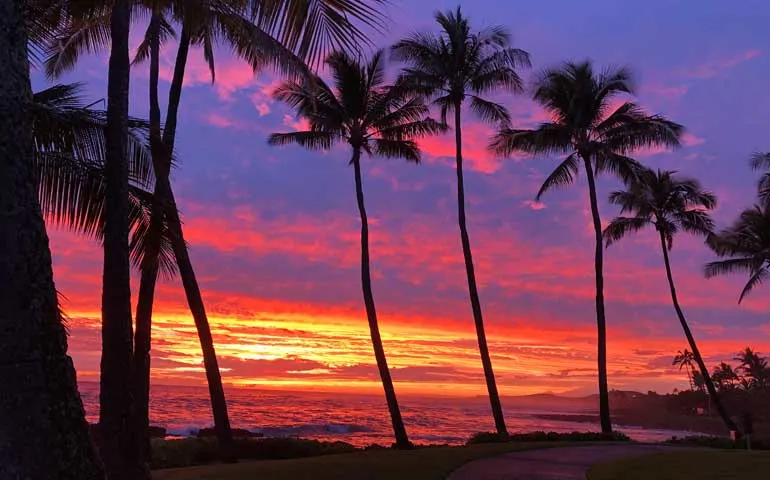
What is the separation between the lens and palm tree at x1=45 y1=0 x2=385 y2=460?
6.64 m

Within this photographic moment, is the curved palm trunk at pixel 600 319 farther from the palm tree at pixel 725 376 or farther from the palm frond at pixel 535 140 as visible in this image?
the palm tree at pixel 725 376

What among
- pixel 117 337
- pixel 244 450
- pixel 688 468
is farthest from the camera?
pixel 244 450

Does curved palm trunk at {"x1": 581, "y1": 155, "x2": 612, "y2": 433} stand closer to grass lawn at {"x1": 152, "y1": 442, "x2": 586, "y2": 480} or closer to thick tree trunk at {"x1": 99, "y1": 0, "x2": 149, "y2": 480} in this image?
grass lawn at {"x1": 152, "y1": 442, "x2": 586, "y2": 480}

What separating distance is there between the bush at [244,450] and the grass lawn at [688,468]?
910 centimetres

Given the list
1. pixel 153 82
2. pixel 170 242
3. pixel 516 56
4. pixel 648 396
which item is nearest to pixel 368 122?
pixel 516 56

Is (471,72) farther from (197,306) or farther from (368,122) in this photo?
(197,306)

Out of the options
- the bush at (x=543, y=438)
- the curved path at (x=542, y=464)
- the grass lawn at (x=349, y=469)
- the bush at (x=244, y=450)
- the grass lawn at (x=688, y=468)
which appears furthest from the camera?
the bush at (x=543, y=438)

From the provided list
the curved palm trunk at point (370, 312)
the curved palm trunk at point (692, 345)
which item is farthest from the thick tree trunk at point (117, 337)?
the curved palm trunk at point (692, 345)

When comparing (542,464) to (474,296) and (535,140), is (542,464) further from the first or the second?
(535,140)

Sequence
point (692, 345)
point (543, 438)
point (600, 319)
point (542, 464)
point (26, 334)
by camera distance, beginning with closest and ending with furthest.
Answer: point (26, 334) < point (542, 464) < point (543, 438) < point (600, 319) < point (692, 345)

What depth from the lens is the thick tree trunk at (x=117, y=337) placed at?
30.0 feet

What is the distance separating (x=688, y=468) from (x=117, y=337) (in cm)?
1118

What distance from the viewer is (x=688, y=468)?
41.8 ft

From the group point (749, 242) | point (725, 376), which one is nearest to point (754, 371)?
point (725, 376)
